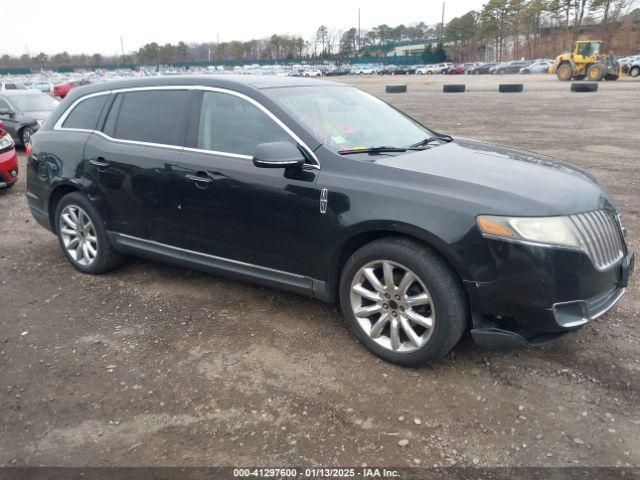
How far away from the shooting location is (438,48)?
99.1 meters

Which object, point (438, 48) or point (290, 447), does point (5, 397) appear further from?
point (438, 48)

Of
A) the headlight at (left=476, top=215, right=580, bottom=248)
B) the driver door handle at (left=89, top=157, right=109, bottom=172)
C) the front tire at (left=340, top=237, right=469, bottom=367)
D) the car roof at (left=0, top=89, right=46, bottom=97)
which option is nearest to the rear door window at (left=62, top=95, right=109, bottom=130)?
the driver door handle at (left=89, top=157, right=109, bottom=172)

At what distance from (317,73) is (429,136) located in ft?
260

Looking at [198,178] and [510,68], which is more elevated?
[510,68]

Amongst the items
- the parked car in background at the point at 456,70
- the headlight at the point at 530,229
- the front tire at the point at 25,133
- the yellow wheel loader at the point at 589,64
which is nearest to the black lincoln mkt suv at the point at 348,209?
the headlight at the point at 530,229

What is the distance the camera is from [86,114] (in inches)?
195

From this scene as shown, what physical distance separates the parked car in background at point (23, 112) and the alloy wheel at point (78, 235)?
8413 mm

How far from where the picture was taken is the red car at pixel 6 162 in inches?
321

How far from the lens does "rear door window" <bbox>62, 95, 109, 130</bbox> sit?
4855 mm

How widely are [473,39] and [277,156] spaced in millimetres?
109039

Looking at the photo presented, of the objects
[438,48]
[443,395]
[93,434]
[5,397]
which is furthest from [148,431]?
[438,48]

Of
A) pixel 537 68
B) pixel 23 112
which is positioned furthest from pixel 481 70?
pixel 23 112

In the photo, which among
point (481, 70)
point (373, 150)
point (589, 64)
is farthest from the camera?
point (481, 70)

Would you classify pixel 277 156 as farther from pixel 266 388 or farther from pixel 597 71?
pixel 597 71
